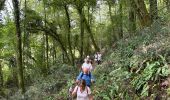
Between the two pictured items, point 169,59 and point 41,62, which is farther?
point 41,62

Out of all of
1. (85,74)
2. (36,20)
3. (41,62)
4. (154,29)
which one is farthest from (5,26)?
(85,74)

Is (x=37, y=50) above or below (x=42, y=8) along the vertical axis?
below

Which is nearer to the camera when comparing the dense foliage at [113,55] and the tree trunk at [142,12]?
the dense foliage at [113,55]

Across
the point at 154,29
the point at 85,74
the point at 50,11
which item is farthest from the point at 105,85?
the point at 50,11

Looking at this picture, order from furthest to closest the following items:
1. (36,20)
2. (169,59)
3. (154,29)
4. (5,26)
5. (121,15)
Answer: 1. (121,15)
2. (36,20)
3. (5,26)
4. (154,29)
5. (169,59)

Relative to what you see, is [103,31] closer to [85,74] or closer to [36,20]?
[36,20]

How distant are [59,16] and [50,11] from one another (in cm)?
213

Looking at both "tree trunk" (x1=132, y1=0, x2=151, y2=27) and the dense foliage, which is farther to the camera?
"tree trunk" (x1=132, y1=0, x2=151, y2=27)

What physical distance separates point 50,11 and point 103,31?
16.4 m

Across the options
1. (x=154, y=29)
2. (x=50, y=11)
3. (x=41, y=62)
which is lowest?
(x=41, y=62)

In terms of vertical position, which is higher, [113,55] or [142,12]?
[142,12]

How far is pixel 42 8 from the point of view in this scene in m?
37.1

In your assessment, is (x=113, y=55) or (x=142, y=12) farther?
(x=113, y=55)

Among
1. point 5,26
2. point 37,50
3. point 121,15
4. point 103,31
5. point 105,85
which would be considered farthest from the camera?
point 103,31
